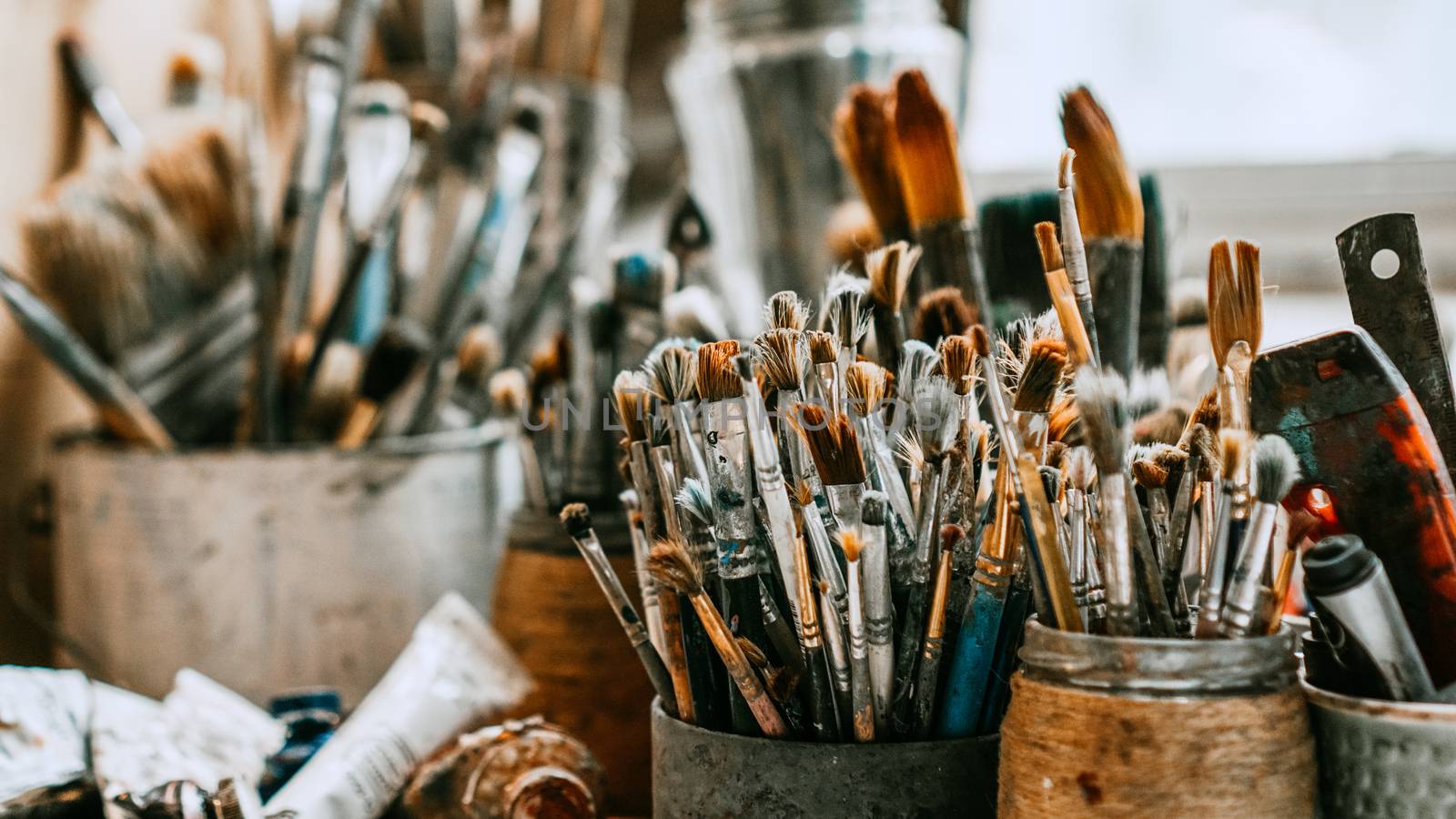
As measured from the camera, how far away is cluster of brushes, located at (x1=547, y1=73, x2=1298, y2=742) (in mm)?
362

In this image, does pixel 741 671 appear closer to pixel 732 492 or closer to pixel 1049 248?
pixel 732 492

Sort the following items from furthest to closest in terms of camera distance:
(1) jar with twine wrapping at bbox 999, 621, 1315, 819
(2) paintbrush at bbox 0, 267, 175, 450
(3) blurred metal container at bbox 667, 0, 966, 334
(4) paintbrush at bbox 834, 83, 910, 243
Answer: (3) blurred metal container at bbox 667, 0, 966, 334 → (2) paintbrush at bbox 0, 267, 175, 450 → (4) paintbrush at bbox 834, 83, 910, 243 → (1) jar with twine wrapping at bbox 999, 621, 1315, 819

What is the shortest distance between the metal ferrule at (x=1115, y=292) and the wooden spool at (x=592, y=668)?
0.80 feet

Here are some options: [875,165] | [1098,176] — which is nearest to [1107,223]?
[1098,176]

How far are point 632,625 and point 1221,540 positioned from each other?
8.3 inches

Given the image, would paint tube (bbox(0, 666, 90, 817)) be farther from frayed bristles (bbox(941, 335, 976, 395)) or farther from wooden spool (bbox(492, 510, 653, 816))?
frayed bristles (bbox(941, 335, 976, 395))

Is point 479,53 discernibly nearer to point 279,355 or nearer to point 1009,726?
point 279,355

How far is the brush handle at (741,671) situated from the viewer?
1.29 feet

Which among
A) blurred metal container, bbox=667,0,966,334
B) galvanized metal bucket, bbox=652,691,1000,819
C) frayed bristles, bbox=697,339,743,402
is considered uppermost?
blurred metal container, bbox=667,0,966,334

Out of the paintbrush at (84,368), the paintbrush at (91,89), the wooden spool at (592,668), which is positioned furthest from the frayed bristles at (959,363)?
the paintbrush at (91,89)

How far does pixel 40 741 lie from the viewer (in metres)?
0.51

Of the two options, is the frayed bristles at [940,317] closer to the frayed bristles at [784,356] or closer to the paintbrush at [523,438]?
the frayed bristles at [784,356]

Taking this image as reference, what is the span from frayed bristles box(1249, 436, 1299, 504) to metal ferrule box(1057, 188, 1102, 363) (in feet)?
0.18

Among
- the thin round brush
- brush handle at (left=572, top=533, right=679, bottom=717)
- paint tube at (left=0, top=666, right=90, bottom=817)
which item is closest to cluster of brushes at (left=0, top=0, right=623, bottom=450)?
paint tube at (left=0, top=666, right=90, bottom=817)
